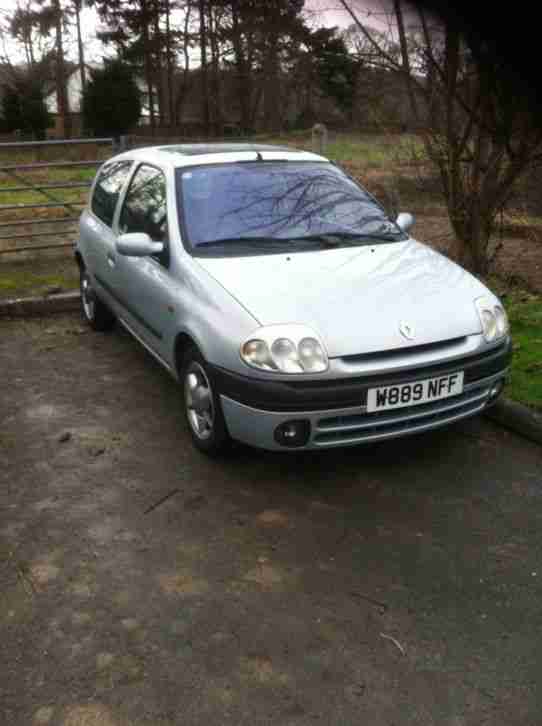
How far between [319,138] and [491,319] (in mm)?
6331

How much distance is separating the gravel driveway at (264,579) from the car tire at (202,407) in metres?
0.12

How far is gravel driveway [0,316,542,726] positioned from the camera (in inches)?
88.9

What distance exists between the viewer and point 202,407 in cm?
382

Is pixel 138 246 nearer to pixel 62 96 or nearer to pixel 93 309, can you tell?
pixel 93 309

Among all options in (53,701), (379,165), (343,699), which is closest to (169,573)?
(53,701)

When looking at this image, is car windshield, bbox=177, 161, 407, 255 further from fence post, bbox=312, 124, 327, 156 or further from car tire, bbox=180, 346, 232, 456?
fence post, bbox=312, 124, 327, 156

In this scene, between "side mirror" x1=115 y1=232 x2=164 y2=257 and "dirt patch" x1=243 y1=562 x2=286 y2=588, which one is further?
"side mirror" x1=115 y1=232 x2=164 y2=257

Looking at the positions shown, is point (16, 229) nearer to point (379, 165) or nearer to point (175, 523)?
point (379, 165)

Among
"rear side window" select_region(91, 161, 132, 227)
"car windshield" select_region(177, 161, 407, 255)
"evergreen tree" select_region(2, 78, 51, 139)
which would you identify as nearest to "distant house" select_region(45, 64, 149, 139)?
"evergreen tree" select_region(2, 78, 51, 139)

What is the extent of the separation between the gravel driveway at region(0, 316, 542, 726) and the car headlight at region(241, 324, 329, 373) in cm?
64

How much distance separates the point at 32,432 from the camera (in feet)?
13.9

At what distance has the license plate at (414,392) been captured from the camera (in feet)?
11.0

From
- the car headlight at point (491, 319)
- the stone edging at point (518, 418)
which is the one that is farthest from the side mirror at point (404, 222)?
the stone edging at point (518, 418)

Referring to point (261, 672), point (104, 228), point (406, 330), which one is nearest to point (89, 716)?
point (261, 672)
